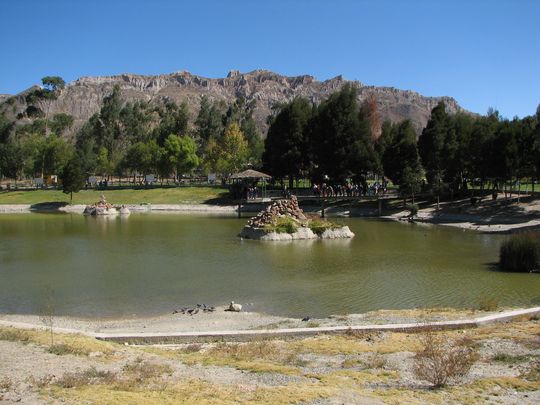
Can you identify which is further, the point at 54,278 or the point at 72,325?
the point at 54,278

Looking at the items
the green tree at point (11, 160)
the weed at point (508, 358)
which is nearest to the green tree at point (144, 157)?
the green tree at point (11, 160)

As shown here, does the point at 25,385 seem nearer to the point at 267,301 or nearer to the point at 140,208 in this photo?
the point at 267,301

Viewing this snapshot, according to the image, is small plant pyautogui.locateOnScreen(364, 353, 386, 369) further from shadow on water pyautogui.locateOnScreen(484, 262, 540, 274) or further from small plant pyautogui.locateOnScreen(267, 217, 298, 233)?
small plant pyautogui.locateOnScreen(267, 217, 298, 233)

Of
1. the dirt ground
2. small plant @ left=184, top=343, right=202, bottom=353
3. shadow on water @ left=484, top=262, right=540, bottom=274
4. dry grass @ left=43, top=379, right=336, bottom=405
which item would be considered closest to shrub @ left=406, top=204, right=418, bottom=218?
shadow on water @ left=484, top=262, right=540, bottom=274

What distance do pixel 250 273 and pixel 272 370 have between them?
57.7ft

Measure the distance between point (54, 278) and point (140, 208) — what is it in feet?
175

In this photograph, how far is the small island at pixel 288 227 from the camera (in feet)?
146

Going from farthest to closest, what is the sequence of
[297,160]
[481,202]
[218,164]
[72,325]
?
1. [218,164]
2. [297,160]
3. [481,202]
4. [72,325]

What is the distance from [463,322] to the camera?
55.2ft

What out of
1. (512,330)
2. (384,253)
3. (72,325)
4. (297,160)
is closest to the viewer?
(512,330)

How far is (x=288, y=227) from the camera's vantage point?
147 feet

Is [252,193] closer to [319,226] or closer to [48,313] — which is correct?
[319,226]

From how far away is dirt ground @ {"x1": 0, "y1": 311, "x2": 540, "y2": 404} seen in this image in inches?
416

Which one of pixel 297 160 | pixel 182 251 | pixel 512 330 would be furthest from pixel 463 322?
pixel 297 160
